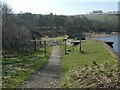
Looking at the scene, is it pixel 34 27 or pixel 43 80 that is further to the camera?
pixel 34 27

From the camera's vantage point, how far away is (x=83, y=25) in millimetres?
122875

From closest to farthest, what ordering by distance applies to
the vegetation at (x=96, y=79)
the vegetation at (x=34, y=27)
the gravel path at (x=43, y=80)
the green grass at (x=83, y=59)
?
1. the vegetation at (x=96, y=79)
2. the gravel path at (x=43, y=80)
3. the green grass at (x=83, y=59)
4. the vegetation at (x=34, y=27)

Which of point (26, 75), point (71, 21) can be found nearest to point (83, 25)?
point (71, 21)

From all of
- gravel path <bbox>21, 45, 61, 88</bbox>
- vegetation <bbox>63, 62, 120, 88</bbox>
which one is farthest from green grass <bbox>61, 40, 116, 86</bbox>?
vegetation <bbox>63, 62, 120, 88</bbox>

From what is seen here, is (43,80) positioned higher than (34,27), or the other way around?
(34,27)

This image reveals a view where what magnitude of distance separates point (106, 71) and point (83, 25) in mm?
104633

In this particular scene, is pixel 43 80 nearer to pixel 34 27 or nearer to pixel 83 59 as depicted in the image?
pixel 83 59

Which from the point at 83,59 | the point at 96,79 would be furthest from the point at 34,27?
the point at 96,79

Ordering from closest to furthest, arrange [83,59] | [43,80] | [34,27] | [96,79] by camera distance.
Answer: [96,79], [43,80], [83,59], [34,27]

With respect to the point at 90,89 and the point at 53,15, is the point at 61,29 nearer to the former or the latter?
the point at 53,15

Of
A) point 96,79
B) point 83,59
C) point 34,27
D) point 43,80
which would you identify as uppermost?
Answer: point 34,27

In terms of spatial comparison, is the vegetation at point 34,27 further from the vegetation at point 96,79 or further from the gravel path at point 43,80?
the vegetation at point 96,79

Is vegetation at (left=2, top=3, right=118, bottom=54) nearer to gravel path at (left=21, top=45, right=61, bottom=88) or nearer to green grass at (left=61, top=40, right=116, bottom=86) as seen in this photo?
green grass at (left=61, top=40, right=116, bottom=86)

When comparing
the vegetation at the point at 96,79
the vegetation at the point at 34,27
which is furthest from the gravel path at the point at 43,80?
the vegetation at the point at 34,27
